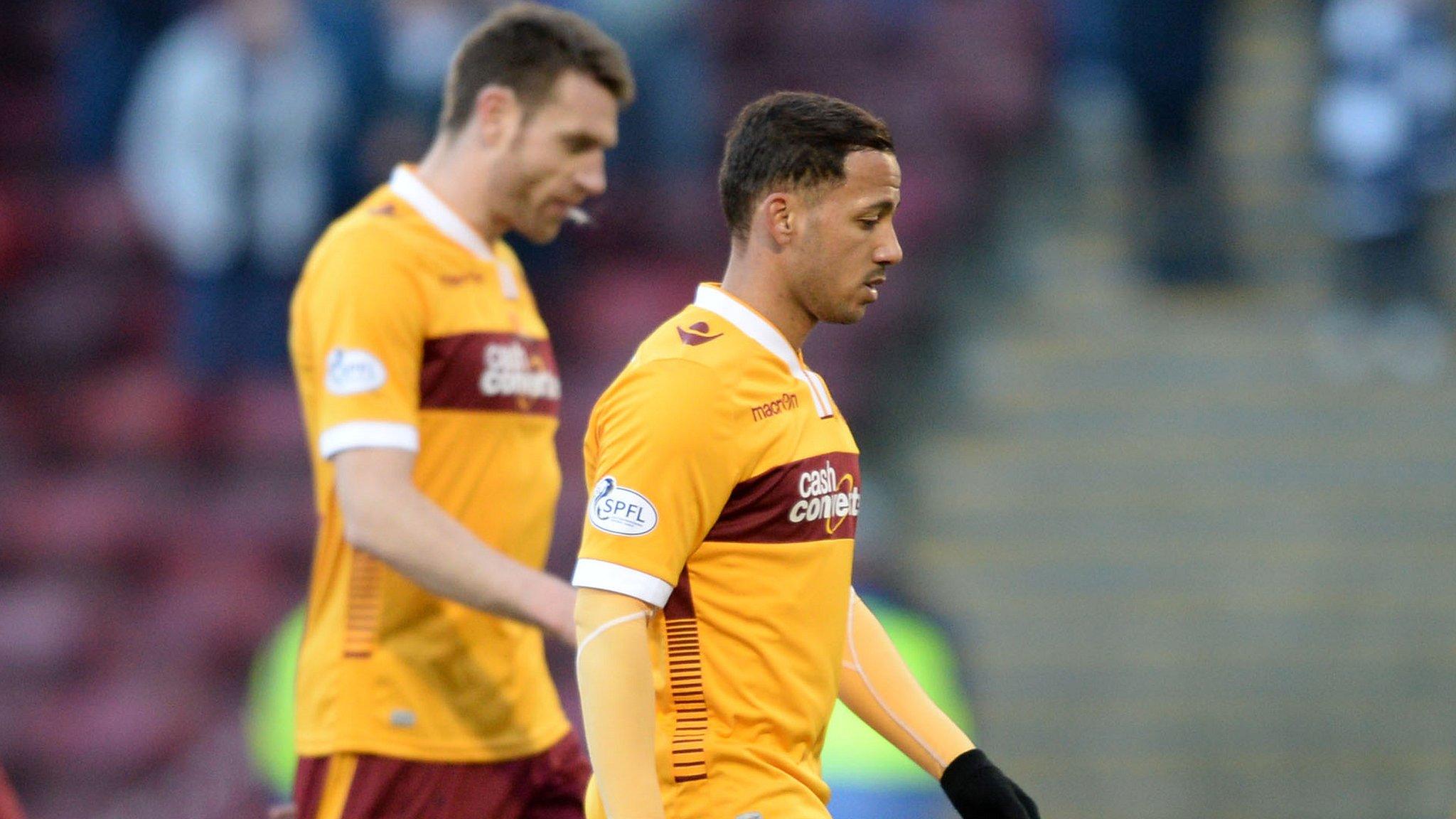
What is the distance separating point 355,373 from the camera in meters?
3.63

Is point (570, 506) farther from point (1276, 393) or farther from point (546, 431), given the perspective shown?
point (546, 431)

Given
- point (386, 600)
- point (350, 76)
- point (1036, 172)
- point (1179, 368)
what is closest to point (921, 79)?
point (1036, 172)

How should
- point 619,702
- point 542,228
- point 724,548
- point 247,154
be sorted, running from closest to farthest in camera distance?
point 619,702 → point 724,548 → point 542,228 → point 247,154

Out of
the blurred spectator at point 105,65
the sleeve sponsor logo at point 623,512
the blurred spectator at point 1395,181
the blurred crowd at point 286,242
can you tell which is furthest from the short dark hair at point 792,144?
the blurred spectator at point 105,65

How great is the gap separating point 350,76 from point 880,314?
8.53ft

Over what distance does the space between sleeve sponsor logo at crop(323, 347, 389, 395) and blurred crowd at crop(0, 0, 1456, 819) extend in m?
4.10

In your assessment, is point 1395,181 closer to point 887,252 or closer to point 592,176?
point 592,176

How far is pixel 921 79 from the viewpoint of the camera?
941 cm

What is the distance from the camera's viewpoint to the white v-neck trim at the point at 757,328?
296cm

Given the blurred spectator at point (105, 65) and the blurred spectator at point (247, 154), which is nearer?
the blurred spectator at point (247, 154)

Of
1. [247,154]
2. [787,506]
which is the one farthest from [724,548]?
[247,154]

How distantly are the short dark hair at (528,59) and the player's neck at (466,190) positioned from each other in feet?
0.33

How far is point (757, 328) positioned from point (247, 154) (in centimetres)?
581

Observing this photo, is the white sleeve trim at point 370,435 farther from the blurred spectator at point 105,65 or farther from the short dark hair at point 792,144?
the blurred spectator at point 105,65
